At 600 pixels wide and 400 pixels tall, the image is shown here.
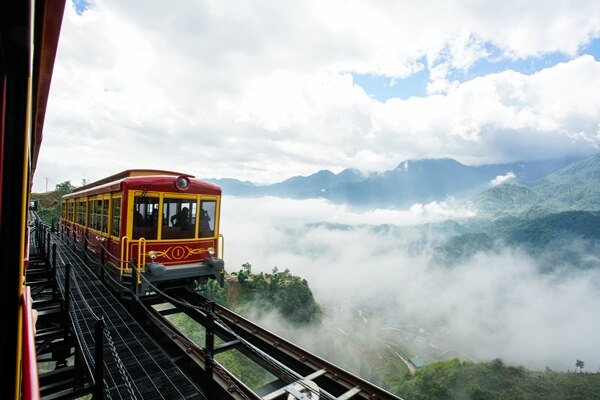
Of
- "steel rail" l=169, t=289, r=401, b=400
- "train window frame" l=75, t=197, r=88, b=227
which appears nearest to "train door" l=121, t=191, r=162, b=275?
"steel rail" l=169, t=289, r=401, b=400

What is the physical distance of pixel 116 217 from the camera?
8.09m

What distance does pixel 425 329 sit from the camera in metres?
142

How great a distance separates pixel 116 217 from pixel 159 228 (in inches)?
44.0

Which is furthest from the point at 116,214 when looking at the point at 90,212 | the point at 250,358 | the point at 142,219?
the point at 250,358

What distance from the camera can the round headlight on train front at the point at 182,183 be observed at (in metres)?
8.17

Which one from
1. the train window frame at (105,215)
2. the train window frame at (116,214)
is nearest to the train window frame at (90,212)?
the train window frame at (105,215)

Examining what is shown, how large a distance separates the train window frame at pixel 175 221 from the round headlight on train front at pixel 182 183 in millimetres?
181

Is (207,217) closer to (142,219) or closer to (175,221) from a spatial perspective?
(175,221)

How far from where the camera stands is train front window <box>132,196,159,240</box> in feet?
25.2

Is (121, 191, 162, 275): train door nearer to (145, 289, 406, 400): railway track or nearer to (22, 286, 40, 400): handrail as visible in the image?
(145, 289, 406, 400): railway track

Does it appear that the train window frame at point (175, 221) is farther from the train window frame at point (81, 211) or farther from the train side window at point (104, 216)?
the train window frame at point (81, 211)

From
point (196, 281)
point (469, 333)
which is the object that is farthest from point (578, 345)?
point (196, 281)

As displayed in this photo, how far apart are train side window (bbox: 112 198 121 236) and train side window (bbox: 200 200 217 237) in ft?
6.33

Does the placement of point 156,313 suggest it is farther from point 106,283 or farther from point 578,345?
point 578,345
